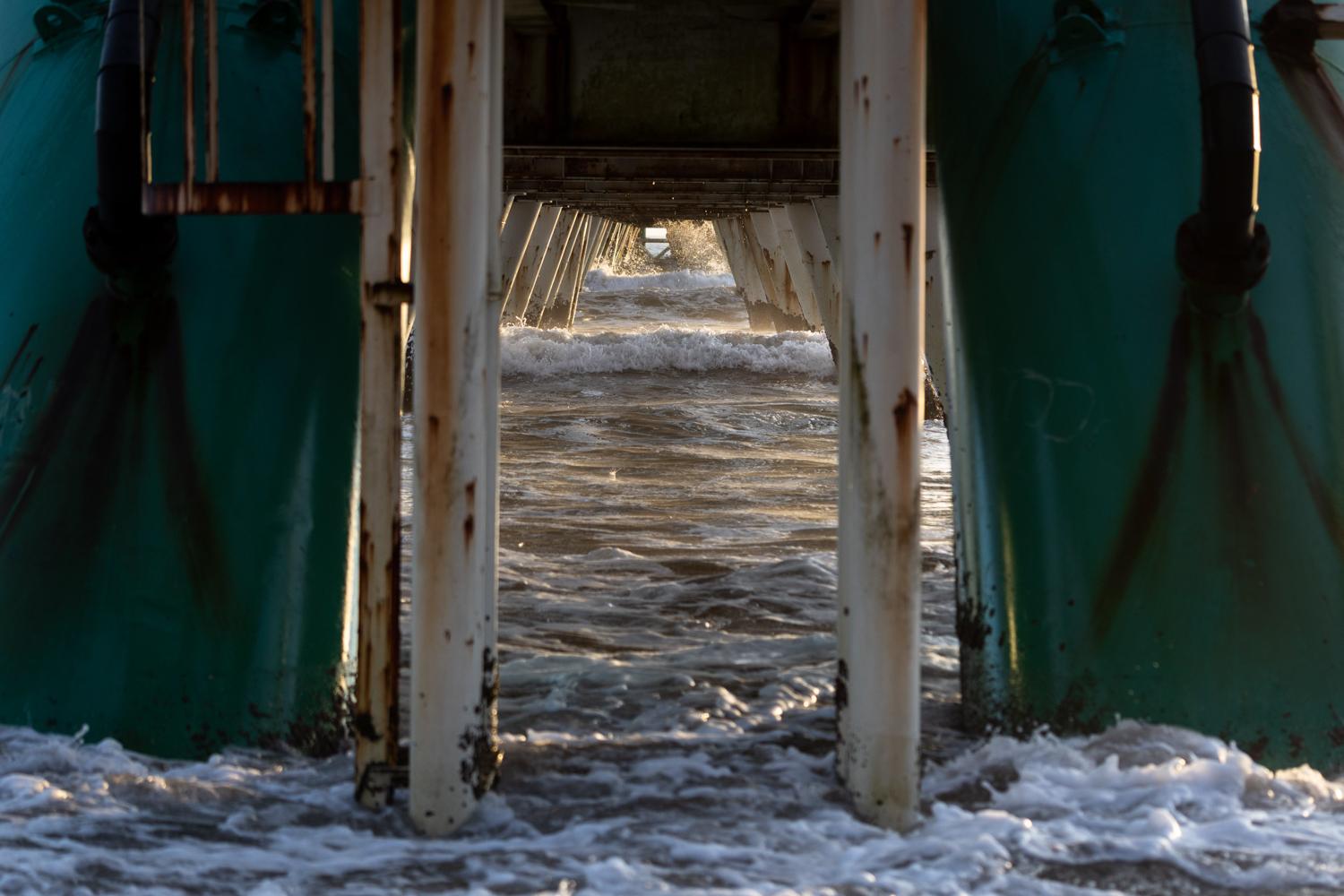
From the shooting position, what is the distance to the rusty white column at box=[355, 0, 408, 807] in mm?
4082

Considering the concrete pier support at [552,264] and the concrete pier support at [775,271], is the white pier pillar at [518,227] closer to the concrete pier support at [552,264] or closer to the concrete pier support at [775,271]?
the concrete pier support at [775,271]

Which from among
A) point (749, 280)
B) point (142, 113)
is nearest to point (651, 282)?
point (749, 280)

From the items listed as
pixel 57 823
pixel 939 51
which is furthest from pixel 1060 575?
pixel 57 823

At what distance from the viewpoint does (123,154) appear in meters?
4.53

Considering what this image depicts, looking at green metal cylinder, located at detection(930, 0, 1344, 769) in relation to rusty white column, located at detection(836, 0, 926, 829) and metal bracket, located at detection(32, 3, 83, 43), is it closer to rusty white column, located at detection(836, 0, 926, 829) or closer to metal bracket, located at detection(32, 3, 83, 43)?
rusty white column, located at detection(836, 0, 926, 829)

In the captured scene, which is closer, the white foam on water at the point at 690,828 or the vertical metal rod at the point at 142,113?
the white foam on water at the point at 690,828

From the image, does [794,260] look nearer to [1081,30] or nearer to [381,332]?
[1081,30]

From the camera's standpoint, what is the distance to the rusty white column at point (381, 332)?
4082 millimetres

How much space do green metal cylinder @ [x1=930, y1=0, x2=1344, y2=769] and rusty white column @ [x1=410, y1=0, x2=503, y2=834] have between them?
5.91ft

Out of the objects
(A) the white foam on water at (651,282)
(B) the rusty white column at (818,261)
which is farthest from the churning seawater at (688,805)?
(A) the white foam on water at (651,282)

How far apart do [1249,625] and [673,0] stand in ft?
11.5

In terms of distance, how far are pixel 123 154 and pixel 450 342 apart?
1.31 m

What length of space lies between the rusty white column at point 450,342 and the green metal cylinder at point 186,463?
0.97m

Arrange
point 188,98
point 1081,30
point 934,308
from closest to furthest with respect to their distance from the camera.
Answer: point 188,98 < point 1081,30 < point 934,308
